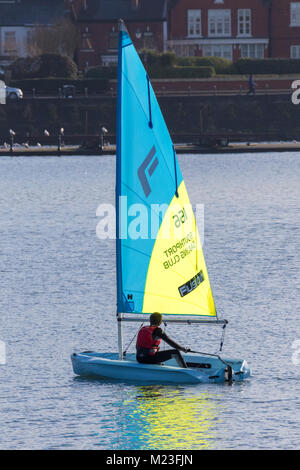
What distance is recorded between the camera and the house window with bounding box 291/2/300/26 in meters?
131

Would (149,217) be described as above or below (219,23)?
below

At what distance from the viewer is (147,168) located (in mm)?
26594

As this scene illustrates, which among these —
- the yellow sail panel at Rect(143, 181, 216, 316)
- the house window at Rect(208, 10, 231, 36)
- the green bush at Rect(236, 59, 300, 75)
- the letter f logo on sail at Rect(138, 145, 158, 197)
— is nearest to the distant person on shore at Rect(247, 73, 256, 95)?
the green bush at Rect(236, 59, 300, 75)

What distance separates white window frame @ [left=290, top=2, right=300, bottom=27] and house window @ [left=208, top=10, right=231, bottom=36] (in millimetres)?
7326

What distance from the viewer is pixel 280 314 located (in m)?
37.1

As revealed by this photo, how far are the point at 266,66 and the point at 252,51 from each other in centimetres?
1232

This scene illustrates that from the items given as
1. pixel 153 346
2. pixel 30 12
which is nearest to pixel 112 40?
pixel 30 12

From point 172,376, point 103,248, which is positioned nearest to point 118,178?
point 172,376

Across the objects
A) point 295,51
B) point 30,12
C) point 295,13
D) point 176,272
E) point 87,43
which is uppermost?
point 30,12

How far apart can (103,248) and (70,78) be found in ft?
210

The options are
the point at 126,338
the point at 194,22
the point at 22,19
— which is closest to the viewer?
the point at 126,338

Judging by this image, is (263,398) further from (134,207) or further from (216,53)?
(216,53)

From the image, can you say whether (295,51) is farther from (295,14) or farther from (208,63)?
(208,63)
